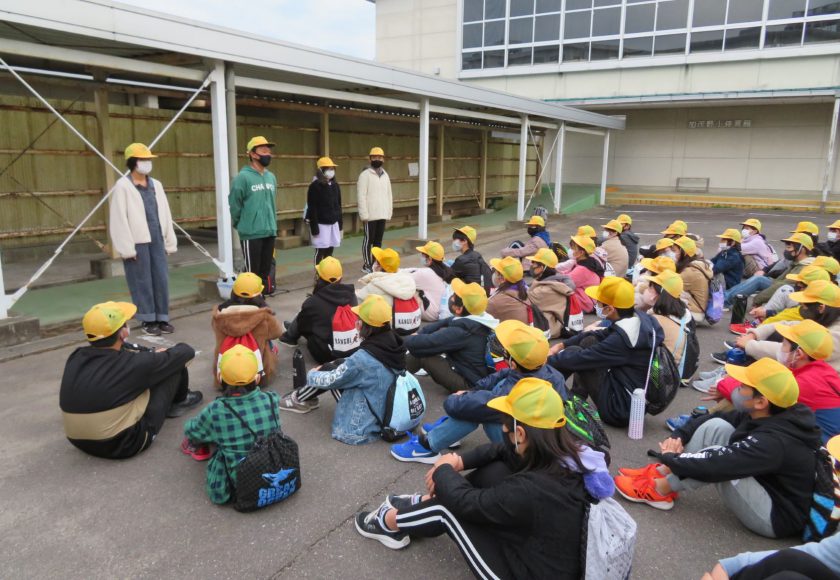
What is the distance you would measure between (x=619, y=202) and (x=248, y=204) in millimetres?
17142

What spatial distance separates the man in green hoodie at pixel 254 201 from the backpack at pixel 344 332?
2496 mm

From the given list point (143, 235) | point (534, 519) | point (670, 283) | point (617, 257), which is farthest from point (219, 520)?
point (617, 257)

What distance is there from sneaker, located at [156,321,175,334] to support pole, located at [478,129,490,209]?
40.8ft

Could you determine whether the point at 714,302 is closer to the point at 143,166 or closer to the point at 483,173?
the point at 143,166

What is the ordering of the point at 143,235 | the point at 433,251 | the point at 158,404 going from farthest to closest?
the point at 433,251
the point at 143,235
the point at 158,404

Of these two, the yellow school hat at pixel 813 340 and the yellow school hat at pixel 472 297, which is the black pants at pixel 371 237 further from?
the yellow school hat at pixel 813 340

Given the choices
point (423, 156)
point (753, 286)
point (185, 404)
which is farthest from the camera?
point (423, 156)

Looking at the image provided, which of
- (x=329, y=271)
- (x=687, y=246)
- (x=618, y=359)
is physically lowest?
(x=618, y=359)

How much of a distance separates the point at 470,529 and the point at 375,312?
64.0 inches

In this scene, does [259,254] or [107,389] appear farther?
[259,254]

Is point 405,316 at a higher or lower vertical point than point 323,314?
lower

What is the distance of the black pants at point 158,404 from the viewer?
3.69 m

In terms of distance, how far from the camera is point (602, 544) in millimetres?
2238

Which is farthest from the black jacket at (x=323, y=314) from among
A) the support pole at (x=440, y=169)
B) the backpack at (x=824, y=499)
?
the support pole at (x=440, y=169)
